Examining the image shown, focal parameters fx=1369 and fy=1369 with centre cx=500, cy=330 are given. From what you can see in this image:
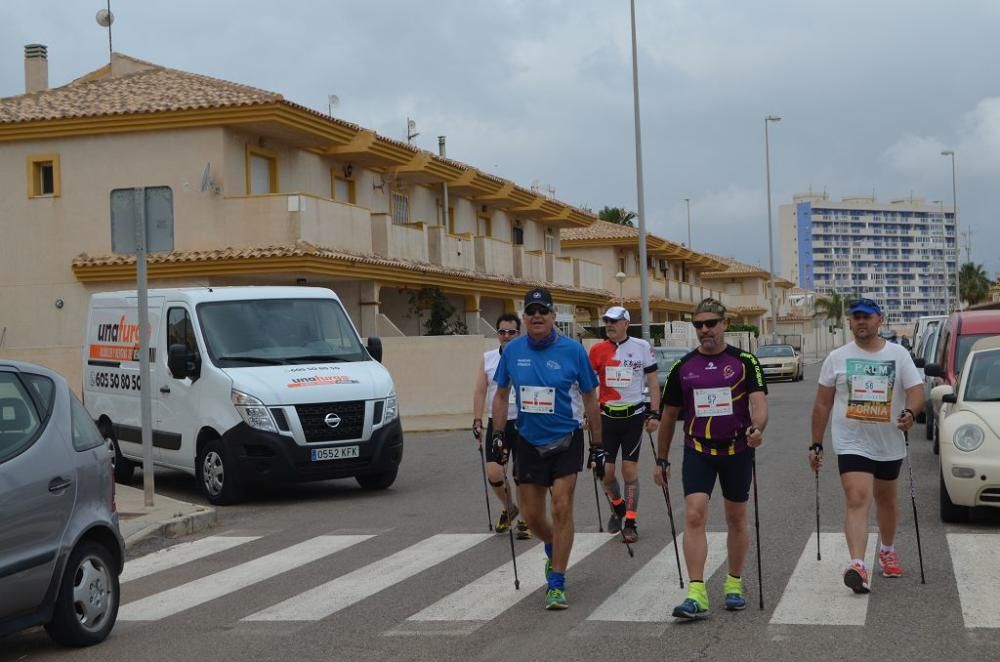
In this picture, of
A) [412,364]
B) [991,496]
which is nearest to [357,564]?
[991,496]

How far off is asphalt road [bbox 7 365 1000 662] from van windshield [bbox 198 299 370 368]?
244 centimetres

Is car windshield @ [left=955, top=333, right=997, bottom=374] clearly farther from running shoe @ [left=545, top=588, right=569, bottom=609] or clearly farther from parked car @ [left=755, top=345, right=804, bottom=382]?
parked car @ [left=755, top=345, right=804, bottom=382]

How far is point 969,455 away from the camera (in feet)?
35.6

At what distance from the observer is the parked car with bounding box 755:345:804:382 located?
48.2 m

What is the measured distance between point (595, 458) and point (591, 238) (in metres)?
53.0

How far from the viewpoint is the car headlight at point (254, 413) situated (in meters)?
14.6

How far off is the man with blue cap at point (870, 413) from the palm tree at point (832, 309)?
4737 inches

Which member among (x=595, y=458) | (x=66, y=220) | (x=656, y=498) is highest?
(x=66, y=220)

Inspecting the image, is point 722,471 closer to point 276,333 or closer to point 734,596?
point 734,596

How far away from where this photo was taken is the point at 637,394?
11195 mm

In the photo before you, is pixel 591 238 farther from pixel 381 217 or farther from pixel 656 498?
pixel 656 498

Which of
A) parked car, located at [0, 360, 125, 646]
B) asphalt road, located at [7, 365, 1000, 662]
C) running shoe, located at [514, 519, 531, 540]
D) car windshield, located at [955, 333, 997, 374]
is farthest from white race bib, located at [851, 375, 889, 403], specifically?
car windshield, located at [955, 333, 997, 374]

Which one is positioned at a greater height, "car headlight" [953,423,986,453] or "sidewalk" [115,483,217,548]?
"car headlight" [953,423,986,453]

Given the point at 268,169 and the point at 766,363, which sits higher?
the point at 268,169
